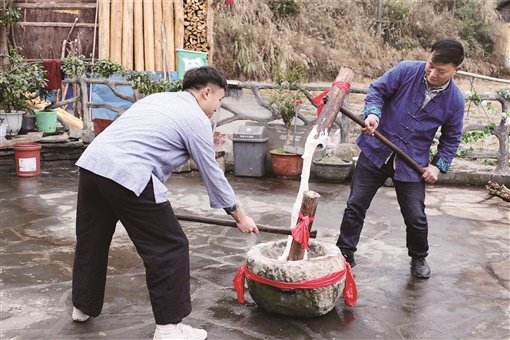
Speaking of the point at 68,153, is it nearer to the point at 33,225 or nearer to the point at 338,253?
the point at 33,225

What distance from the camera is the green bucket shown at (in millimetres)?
9930

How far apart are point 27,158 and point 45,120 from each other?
1226mm

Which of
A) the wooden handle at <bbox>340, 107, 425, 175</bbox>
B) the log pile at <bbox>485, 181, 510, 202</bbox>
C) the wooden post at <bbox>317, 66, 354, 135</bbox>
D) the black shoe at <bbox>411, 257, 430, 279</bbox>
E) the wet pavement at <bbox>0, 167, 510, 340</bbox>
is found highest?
the wooden post at <bbox>317, 66, 354, 135</bbox>

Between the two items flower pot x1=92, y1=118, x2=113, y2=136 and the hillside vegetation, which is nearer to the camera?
flower pot x1=92, y1=118, x2=113, y2=136

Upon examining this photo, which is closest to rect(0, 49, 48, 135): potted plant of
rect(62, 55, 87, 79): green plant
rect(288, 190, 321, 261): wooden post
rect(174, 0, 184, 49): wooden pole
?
rect(62, 55, 87, 79): green plant

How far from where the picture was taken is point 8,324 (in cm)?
395

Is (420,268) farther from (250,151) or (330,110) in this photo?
(250,151)

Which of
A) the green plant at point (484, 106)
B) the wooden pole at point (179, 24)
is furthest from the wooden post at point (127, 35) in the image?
the green plant at point (484, 106)

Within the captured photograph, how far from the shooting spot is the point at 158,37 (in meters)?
12.1

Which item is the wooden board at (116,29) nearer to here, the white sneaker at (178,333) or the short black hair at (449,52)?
the short black hair at (449,52)

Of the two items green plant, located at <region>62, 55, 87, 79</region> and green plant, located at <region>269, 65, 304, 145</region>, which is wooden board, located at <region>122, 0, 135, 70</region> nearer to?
green plant, located at <region>62, 55, 87, 79</region>

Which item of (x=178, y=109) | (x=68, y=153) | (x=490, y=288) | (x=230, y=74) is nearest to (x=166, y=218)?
(x=178, y=109)

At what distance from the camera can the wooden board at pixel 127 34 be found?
467 inches

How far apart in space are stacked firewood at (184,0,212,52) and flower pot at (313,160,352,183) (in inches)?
189
